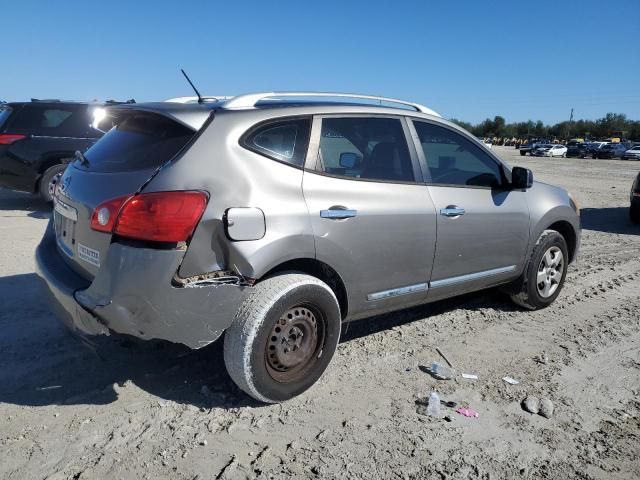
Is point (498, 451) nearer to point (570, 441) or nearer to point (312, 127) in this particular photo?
point (570, 441)

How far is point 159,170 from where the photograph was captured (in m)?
2.82

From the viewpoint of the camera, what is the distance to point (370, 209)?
343cm

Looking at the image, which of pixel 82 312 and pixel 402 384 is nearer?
pixel 82 312

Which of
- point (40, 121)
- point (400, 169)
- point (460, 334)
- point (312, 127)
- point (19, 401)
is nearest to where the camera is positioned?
point (19, 401)

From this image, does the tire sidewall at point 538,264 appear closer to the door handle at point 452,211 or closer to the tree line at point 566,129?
the door handle at point 452,211

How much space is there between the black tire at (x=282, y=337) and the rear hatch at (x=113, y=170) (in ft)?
2.83

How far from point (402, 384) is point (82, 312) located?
2.02m

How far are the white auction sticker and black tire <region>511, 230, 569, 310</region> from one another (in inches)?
142

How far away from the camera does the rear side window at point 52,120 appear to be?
9.09 m

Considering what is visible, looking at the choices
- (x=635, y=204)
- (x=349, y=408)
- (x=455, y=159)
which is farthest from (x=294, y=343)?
(x=635, y=204)

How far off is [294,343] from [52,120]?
808 cm

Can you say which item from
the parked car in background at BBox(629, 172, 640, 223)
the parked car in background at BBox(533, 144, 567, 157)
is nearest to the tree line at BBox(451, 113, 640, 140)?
the parked car in background at BBox(533, 144, 567, 157)

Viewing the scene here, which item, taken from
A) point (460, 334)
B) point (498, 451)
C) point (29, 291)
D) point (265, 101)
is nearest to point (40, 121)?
point (29, 291)

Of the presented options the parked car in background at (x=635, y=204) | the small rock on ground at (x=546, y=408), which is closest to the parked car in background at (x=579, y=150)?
the parked car in background at (x=635, y=204)
